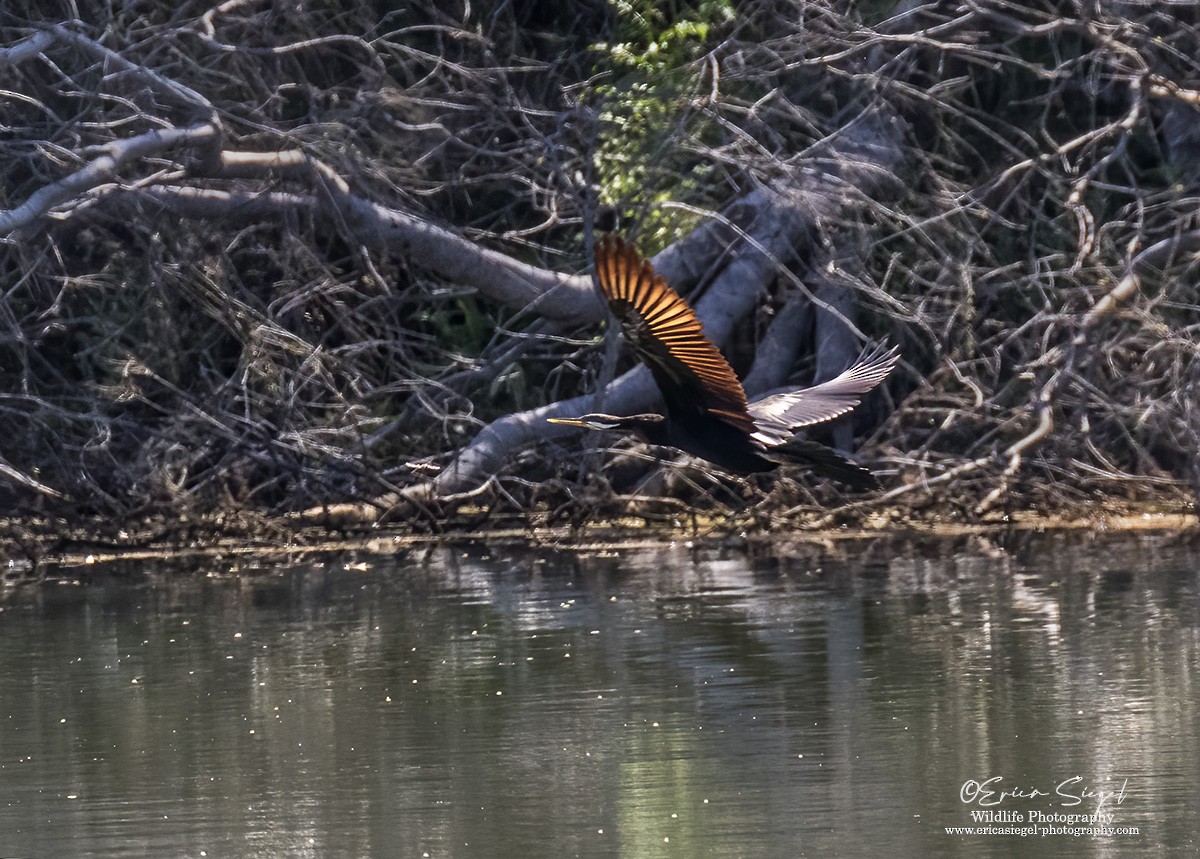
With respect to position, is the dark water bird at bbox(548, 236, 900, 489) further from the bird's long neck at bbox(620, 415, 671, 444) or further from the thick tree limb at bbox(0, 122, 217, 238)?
the thick tree limb at bbox(0, 122, 217, 238)

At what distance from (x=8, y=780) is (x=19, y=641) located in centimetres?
298

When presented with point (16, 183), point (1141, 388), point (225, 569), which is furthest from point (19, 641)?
point (1141, 388)

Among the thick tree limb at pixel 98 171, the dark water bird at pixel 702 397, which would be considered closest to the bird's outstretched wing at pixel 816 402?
the dark water bird at pixel 702 397

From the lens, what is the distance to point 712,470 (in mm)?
12586

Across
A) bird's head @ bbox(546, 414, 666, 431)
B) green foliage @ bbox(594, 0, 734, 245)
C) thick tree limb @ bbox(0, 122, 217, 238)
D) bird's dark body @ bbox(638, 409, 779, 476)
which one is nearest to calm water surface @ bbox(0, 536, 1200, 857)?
bird's dark body @ bbox(638, 409, 779, 476)

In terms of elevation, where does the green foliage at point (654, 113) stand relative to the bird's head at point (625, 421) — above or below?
above

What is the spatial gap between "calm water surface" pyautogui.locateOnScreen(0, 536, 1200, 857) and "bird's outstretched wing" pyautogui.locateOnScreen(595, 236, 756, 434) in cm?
114

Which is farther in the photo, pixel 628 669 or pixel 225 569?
pixel 225 569

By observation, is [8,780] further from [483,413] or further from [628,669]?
[483,413]

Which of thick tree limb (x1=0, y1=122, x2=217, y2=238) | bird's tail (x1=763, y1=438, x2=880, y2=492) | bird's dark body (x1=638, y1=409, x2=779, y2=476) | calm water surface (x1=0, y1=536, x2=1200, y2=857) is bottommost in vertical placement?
calm water surface (x1=0, y1=536, x2=1200, y2=857)

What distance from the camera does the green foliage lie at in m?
12.3

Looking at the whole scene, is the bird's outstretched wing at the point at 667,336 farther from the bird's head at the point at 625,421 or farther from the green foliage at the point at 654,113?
the green foliage at the point at 654,113

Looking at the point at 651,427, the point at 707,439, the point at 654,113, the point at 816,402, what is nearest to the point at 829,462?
the point at 707,439

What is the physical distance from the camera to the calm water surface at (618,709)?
220 inches
